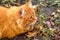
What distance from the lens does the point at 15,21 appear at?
351 centimetres

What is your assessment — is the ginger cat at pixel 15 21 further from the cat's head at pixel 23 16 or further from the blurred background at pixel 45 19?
the blurred background at pixel 45 19

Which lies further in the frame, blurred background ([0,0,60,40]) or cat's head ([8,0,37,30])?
blurred background ([0,0,60,40])

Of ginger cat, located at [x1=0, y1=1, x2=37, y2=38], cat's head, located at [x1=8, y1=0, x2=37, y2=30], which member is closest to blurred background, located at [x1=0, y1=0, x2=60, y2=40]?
ginger cat, located at [x1=0, y1=1, x2=37, y2=38]

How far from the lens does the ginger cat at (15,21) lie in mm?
3455

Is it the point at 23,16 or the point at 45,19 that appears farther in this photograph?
the point at 45,19

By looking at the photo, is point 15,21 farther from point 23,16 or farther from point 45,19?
point 45,19

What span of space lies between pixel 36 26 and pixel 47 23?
0.23 m

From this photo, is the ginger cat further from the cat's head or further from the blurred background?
the blurred background

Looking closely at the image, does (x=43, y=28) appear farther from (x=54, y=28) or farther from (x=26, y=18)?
(x=26, y=18)

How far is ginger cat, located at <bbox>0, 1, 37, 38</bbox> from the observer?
3455 millimetres

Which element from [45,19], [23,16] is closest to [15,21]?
[23,16]

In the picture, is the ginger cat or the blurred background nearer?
the ginger cat

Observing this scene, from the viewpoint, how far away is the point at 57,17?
4.18 metres

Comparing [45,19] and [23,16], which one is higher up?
[23,16]
